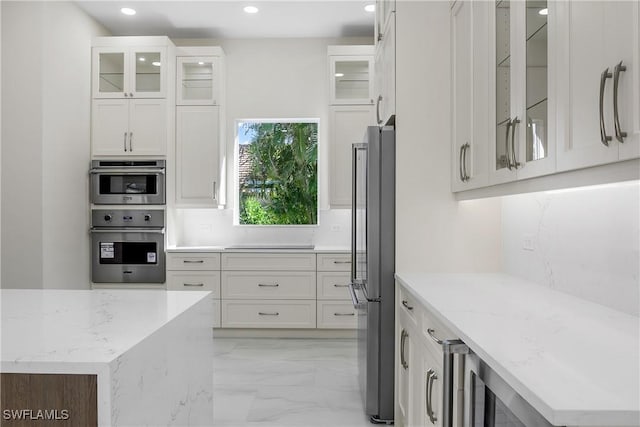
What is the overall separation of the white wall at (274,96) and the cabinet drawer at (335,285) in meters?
0.58

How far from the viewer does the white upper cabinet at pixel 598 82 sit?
1086 millimetres

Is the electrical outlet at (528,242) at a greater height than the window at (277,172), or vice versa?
the window at (277,172)

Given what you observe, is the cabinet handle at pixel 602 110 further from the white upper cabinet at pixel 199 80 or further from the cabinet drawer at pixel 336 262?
the white upper cabinet at pixel 199 80

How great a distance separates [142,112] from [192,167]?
687 mm

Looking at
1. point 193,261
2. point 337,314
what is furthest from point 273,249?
point 337,314

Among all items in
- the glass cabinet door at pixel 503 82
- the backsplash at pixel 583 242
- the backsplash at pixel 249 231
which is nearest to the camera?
the backsplash at pixel 583 242

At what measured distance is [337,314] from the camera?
4.40 metres

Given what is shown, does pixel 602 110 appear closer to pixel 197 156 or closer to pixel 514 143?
pixel 514 143

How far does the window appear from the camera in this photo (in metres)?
5.04

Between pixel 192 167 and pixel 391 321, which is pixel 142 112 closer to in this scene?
pixel 192 167

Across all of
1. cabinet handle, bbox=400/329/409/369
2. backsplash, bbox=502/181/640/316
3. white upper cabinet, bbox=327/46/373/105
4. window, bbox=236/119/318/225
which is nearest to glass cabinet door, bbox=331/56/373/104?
white upper cabinet, bbox=327/46/373/105

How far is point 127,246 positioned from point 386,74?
2953 millimetres

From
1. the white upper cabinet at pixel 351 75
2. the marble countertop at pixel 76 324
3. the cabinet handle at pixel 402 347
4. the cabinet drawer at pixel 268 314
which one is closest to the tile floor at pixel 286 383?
the cabinet drawer at pixel 268 314

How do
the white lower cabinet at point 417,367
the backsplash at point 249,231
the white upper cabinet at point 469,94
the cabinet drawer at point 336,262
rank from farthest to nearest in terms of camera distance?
the backsplash at point 249,231 → the cabinet drawer at point 336,262 → the white upper cabinet at point 469,94 → the white lower cabinet at point 417,367
